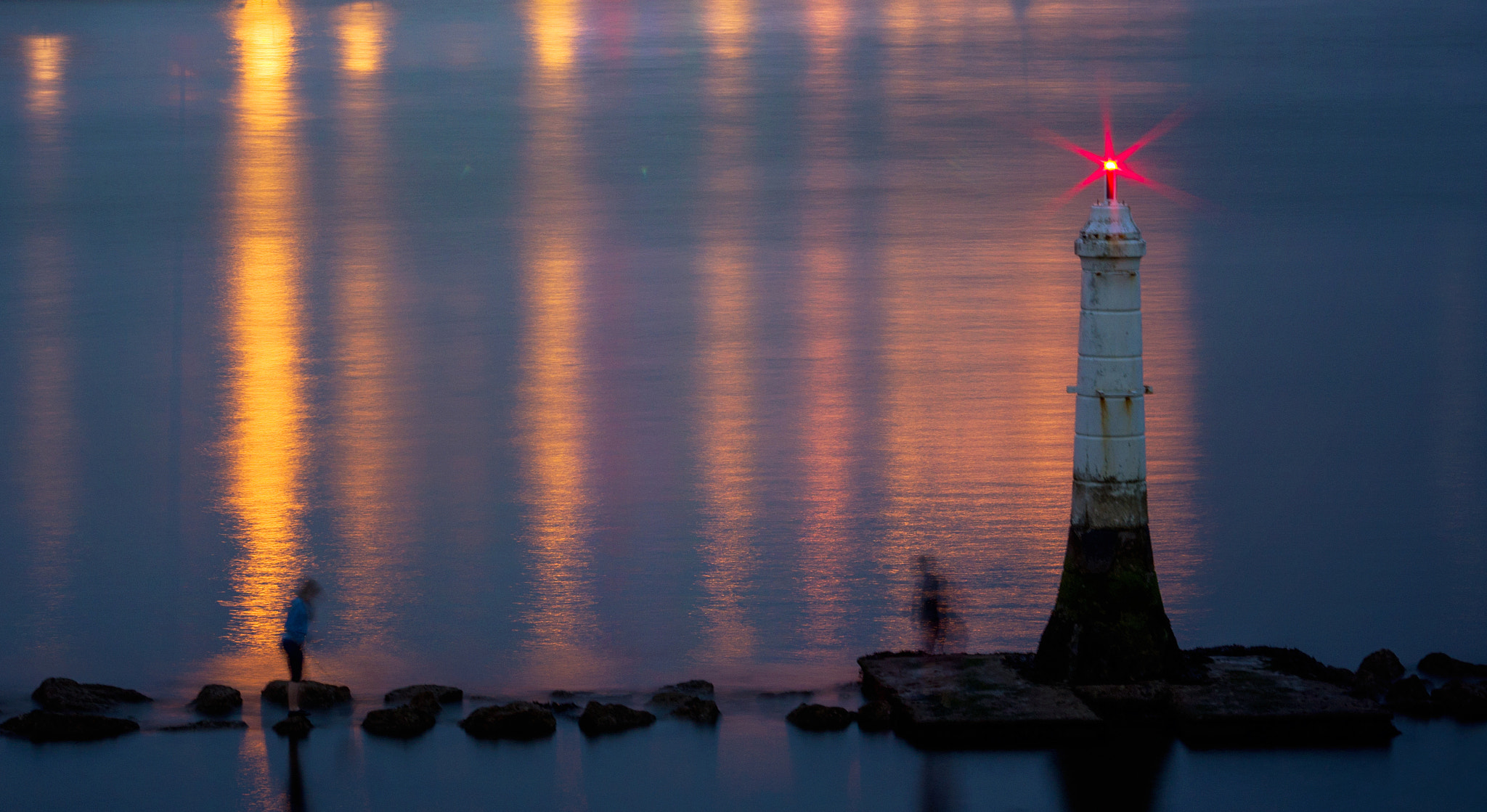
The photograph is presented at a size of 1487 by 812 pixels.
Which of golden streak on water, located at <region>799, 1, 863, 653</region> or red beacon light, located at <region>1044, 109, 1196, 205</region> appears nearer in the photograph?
red beacon light, located at <region>1044, 109, 1196, 205</region>

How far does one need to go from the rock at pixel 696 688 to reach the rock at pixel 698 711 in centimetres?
98

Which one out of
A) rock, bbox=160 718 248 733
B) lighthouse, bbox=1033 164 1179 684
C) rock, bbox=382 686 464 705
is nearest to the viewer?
lighthouse, bbox=1033 164 1179 684

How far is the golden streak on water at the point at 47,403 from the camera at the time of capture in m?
22.7

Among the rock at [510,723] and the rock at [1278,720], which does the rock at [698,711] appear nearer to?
the rock at [510,723]

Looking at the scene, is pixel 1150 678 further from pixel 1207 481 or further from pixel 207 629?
pixel 1207 481

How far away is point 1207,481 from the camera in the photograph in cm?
2755

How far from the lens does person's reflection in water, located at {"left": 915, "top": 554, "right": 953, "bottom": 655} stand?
16578 mm

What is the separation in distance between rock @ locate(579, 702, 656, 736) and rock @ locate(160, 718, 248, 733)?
2.86 meters

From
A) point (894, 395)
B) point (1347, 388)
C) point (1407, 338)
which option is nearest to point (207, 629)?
point (894, 395)

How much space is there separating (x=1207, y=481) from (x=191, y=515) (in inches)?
592

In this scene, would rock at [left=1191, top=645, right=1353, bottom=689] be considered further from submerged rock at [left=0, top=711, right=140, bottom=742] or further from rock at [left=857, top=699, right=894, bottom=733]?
submerged rock at [left=0, top=711, right=140, bottom=742]

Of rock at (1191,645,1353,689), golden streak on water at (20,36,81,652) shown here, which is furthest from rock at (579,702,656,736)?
golden streak on water at (20,36,81,652)

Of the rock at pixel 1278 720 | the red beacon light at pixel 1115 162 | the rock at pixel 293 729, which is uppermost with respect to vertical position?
the red beacon light at pixel 1115 162

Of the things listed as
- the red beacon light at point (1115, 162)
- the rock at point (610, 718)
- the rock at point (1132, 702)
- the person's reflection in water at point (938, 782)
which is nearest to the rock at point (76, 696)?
the rock at point (610, 718)
